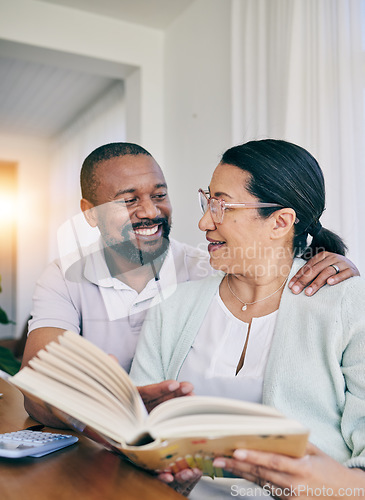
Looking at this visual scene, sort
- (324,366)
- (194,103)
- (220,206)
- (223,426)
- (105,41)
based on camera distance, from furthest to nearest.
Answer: (194,103)
(105,41)
(220,206)
(324,366)
(223,426)

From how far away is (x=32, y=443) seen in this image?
82 centimetres

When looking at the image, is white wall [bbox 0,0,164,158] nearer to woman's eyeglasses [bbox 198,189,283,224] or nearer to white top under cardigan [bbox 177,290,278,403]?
woman's eyeglasses [bbox 198,189,283,224]

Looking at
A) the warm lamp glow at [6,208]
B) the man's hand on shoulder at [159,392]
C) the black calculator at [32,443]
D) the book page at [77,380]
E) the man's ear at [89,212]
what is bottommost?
the black calculator at [32,443]

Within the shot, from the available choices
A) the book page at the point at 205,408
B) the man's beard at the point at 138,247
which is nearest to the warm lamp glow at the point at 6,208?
the man's beard at the point at 138,247

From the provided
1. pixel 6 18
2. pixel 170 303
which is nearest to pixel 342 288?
pixel 170 303

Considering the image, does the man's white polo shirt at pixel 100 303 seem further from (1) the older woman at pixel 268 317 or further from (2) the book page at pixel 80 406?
(2) the book page at pixel 80 406

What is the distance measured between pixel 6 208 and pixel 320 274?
342 centimetres

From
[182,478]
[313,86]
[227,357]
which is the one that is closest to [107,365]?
[182,478]

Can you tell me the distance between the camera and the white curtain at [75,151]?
1.24 m

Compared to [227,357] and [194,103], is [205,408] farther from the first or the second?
[194,103]

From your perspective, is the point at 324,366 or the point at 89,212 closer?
the point at 324,366

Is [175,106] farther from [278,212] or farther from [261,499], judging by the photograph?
[261,499]

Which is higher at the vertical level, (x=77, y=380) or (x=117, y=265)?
(x=117, y=265)

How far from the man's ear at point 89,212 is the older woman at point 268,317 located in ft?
0.81
